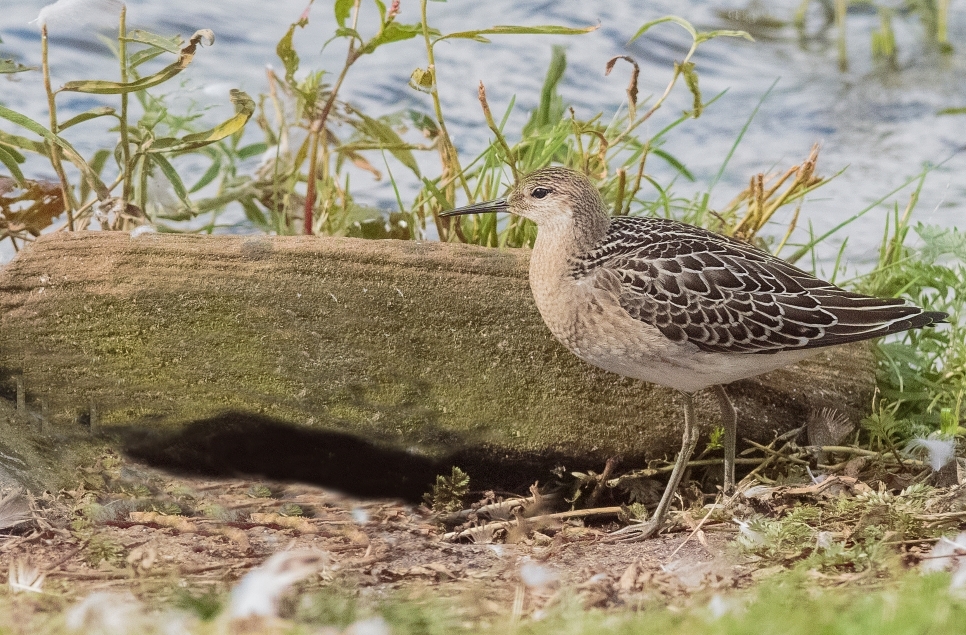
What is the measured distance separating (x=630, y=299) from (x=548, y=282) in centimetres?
37

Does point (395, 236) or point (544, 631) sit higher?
point (395, 236)

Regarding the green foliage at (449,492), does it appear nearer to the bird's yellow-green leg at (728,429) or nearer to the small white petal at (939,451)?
the bird's yellow-green leg at (728,429)

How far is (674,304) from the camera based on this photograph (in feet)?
13.9

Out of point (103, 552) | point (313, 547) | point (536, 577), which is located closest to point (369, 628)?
point (536, 577)

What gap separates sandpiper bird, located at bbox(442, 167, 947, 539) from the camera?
167 inches

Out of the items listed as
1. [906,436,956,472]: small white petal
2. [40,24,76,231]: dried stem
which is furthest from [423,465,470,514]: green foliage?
[40,24,76,231]: dried stem

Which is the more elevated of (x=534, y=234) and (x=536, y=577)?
(x=534, y=234)

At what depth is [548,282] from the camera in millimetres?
4441

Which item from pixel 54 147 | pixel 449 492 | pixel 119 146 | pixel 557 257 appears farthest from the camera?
pixel 119 146

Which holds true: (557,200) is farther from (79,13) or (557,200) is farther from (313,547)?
(79,13)

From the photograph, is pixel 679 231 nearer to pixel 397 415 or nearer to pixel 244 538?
pixel 397 415

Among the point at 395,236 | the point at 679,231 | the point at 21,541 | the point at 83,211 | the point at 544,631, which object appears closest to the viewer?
the point at 544,631

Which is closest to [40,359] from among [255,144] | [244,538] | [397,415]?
[244,538]

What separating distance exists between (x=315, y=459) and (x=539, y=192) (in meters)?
1.55
